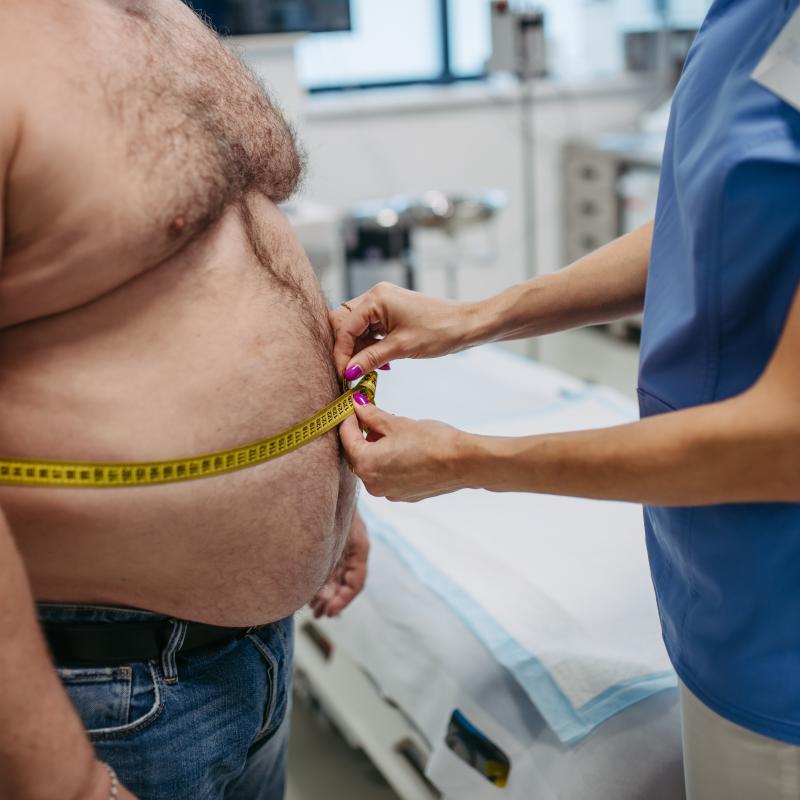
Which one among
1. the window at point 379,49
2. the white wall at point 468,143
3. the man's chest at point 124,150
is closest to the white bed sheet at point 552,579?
the man's chest at point 124,150

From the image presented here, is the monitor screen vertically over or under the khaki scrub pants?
over

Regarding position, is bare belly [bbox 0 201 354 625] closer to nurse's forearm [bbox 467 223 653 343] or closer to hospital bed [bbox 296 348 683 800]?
nurse's forearm [bbox 467 223 653 343]

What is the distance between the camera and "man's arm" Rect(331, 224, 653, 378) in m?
1.22

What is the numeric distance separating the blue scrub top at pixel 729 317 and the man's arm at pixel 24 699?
581mm

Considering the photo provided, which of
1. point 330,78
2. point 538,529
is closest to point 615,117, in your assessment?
point 330,78

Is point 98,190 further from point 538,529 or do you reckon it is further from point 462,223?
point 462,223

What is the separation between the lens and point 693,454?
0.80 meters

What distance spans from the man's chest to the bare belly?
52mm

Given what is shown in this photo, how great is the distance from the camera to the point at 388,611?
1.62m

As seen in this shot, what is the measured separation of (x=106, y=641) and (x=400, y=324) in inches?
20.7

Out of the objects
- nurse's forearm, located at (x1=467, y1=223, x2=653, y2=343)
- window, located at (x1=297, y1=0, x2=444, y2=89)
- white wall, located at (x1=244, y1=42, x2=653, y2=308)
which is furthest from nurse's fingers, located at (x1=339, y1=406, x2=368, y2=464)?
window, located at (x1=297, y1=0, x2=444, y2=89)

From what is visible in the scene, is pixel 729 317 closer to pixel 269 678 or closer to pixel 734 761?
pixel 734 761

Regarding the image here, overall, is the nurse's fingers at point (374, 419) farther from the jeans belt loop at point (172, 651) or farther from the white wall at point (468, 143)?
the white wall at point (468, 143)

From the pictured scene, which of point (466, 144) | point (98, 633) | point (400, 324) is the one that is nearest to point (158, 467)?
point (98, 633)
